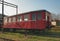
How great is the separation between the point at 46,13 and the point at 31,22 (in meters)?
2.28

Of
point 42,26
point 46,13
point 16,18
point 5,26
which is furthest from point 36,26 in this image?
point 5,26

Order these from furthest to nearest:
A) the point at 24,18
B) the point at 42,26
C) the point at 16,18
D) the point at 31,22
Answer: the point at 16,18 → the point at 24,18 → the point at 31,22 → the point at 42,26

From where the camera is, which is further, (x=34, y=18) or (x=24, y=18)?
(x=24, y=18)

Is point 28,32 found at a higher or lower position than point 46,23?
lower

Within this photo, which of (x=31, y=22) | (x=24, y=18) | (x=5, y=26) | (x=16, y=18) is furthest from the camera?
(x=5, y=26)

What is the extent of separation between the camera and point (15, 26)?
76.0ft

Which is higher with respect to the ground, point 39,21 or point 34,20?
point 34,20

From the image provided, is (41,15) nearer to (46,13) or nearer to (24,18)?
(46,13)

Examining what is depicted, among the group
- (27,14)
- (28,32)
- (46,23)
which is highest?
(27,14)

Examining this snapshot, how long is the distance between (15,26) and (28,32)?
2.62 m

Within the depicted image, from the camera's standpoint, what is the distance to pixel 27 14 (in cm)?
2042

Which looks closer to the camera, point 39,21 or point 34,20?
point 39,21

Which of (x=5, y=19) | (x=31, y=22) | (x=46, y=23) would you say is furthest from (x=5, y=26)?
(x=46, y=23)

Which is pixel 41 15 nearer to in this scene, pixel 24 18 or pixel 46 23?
pixel 46 23
